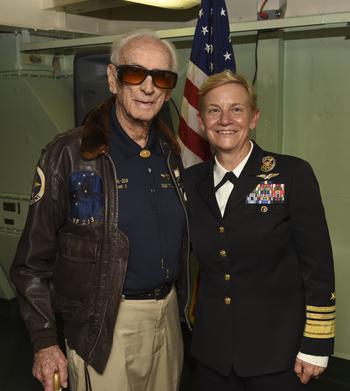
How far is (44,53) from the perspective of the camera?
395 centimetres

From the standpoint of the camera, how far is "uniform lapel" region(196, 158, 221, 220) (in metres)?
1.67

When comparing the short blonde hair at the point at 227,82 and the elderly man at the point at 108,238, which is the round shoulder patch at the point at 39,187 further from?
the short blonde hair at the point at 227,82

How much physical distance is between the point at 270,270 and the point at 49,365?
780mm

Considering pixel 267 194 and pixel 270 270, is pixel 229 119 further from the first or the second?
pixel 270 270

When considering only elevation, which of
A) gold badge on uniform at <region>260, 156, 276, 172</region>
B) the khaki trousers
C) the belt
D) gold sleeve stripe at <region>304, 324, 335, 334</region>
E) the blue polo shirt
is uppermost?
gold badge on uniform at <region>260, 156, 276, 172</region>

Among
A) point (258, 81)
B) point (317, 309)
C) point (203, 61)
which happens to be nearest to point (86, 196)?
point (317, 309)

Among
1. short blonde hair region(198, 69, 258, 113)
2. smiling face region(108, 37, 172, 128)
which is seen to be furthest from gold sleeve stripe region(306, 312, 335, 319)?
smiling face region(108, 37, 172, 128)

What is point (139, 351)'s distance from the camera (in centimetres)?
173

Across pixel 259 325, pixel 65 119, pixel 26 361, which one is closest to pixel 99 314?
pixel 259 325

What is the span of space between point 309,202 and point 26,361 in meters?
2.50

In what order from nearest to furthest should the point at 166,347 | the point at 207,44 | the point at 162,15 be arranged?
the point at 166,347 → the point at 207,44 → the point at 162,15

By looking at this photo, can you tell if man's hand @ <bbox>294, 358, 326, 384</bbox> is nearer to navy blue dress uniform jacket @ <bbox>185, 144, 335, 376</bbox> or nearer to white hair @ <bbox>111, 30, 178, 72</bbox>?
navy blue dress uniform jacket @ <bbox>185, 144, 335, 376</bbox>

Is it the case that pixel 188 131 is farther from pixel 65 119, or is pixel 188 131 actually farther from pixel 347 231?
pixel 65 119

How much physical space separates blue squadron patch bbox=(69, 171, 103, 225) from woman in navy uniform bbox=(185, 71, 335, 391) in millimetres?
356
